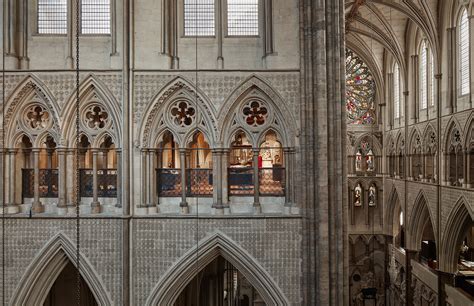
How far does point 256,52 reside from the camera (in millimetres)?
12133

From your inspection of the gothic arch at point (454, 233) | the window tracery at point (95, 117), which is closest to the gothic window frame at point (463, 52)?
the gothic arch at point (454, 233)

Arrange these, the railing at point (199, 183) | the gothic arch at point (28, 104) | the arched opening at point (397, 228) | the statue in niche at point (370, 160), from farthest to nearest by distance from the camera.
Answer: the statue in niche at point (370, 160) → the arched opening at point (397, 228) → the railing at point (199, 183) → the gothic arch at point (28, 104)

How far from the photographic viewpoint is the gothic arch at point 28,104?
11.9 metres

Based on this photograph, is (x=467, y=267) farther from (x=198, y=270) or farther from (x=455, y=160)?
(x=198, y=270)

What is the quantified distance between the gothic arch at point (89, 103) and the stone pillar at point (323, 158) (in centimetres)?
485

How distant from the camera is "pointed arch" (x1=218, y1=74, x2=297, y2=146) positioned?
11.8 meters

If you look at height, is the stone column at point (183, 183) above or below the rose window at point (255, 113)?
below

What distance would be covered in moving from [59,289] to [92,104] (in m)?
6.17

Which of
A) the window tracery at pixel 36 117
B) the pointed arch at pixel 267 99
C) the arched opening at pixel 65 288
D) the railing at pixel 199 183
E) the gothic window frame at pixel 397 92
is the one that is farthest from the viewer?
the gothic window frame at pixel 397 92

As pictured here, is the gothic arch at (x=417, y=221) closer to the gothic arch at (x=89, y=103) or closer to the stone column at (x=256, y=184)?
the stone column at (x=256, y=184)

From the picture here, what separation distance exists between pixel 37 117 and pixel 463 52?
15.4m

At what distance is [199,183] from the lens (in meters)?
12.2

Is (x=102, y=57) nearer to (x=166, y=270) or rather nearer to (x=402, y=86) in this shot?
(x=166, y=270)

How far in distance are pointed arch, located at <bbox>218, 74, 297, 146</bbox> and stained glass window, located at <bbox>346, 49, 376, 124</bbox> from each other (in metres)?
18.6
